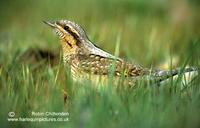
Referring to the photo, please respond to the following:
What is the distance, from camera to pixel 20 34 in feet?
32.9

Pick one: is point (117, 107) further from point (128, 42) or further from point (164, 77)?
point (128, 42)

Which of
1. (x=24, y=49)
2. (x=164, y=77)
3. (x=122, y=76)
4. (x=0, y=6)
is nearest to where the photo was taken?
(x=122, y=76)

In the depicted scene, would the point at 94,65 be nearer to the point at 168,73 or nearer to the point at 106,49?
the point at 168,73

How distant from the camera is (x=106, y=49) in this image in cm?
906

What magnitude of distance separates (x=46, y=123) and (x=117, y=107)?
19.5 inches

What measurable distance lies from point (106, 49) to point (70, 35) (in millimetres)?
2546

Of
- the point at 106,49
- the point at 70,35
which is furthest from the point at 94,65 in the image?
the point at 106,49

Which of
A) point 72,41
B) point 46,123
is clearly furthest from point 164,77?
point 46,123

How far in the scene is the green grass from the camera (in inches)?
185

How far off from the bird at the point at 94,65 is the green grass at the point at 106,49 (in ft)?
0.45

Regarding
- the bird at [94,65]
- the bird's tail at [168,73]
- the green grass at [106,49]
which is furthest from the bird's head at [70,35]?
the bird's tail at [168,73]

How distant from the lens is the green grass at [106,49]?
471cm

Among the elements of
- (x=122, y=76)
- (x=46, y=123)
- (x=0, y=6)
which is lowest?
(x=46, y=123)

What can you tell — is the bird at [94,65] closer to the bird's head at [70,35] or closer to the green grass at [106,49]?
the bird's head at [70,35]
